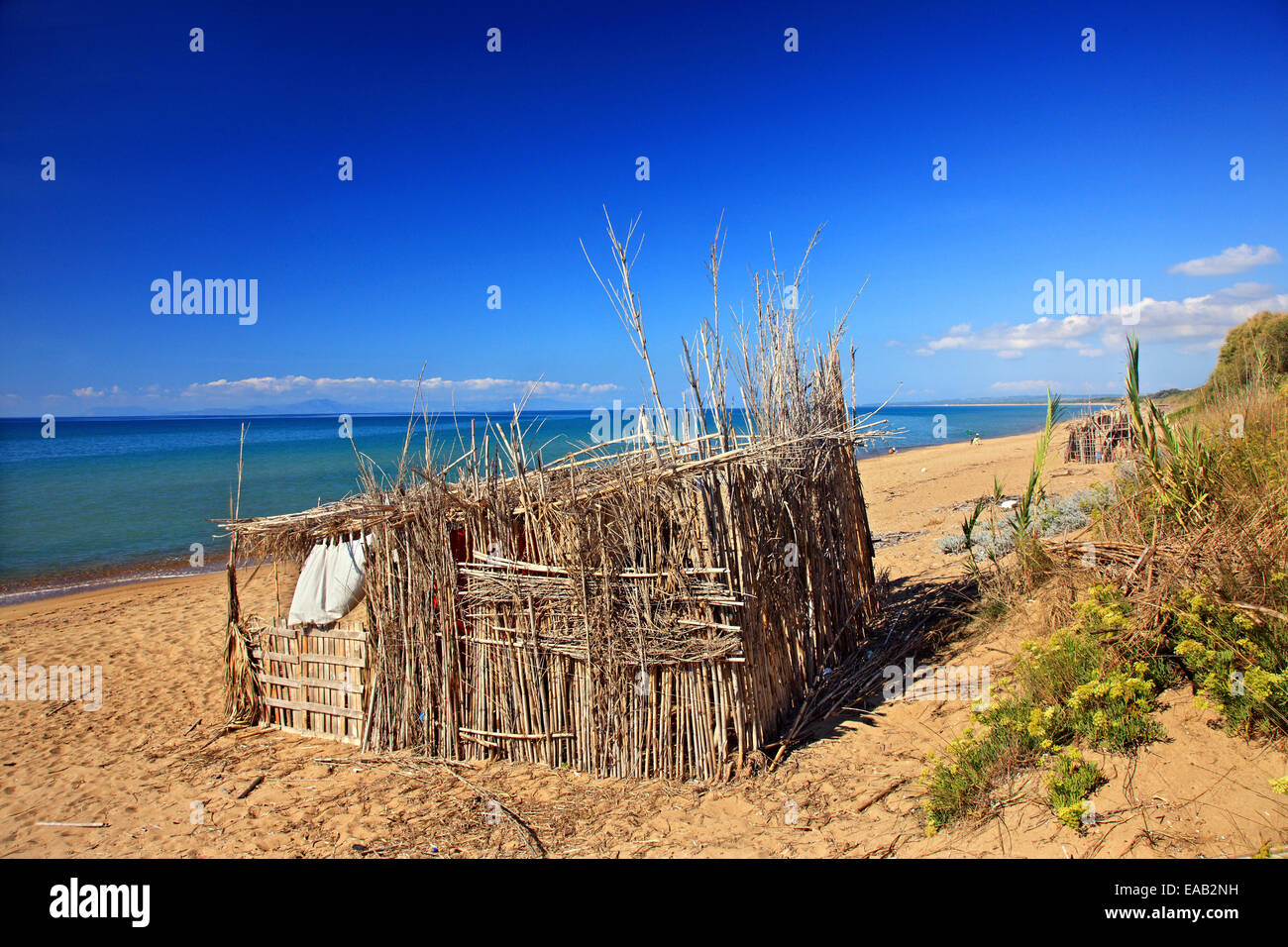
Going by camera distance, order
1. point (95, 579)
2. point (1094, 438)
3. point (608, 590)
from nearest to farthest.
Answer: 1. point (608, 590)
2. point (95, 579)
3. point (1094, 438)

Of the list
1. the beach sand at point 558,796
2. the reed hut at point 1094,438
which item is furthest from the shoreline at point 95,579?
the reed hut at point 1094,438

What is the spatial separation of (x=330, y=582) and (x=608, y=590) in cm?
262

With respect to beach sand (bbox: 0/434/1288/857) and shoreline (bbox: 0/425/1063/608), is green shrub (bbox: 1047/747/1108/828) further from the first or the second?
shoreline (bbox: 0/425/1063/608)

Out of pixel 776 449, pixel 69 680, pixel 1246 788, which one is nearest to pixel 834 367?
pixel 776 449

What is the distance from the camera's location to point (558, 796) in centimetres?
393

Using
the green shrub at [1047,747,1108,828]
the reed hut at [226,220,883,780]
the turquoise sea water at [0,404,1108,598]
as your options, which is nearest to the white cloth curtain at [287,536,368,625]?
the reed hut at [226,220,883,780]

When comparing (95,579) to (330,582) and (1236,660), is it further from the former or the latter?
(1236,660)

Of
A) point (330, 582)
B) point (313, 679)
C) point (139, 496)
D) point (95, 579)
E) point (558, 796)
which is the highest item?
point (330, 582)

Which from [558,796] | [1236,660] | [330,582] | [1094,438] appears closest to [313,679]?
[330,582]

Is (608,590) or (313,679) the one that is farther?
(313,679)

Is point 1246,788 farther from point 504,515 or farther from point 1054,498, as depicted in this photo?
point 1054,498

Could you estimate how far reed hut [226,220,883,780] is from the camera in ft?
12.6

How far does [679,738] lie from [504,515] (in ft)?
6.04

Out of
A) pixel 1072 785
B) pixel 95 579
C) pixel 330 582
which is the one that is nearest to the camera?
pixel 1072 785
